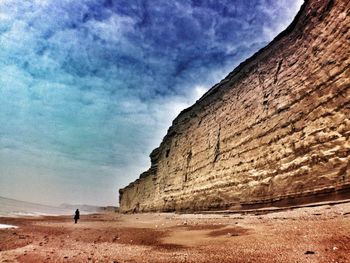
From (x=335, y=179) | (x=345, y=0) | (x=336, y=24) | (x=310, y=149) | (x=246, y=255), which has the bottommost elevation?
(x=246, y=255)

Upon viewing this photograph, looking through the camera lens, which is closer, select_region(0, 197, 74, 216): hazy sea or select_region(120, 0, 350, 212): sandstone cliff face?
select_region(120, 0, 350, 212): sandstone cliff face

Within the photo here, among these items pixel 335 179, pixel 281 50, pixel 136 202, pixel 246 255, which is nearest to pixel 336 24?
pixel 281 50

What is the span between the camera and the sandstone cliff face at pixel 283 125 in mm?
11984

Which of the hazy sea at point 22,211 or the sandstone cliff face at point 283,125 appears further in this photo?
the hazy sea at point 22,211

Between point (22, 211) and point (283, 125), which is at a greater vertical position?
point (22, 211)

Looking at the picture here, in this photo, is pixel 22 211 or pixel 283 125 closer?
pixel 283 125

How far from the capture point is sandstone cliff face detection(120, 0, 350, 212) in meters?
12.0

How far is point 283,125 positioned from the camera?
1545cm

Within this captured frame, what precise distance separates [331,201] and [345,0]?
888cm

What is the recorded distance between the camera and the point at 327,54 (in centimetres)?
1343

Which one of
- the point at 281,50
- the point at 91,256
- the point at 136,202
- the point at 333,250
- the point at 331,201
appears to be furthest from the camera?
the point at 136,202

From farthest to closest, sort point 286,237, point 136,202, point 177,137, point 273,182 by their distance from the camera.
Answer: point 136,202 → point 177,137 → point 273,182 → point 286,237

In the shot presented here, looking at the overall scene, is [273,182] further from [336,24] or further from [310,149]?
[336,24]

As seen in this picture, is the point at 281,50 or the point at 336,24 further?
the point at 281,50
